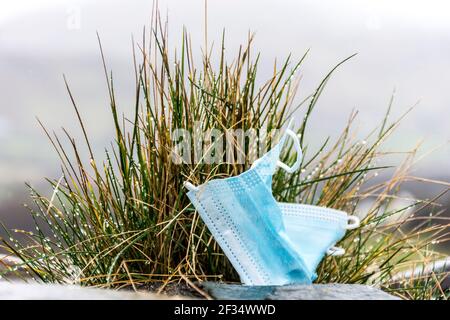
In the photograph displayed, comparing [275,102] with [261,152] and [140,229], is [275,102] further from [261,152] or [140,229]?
[140,229]

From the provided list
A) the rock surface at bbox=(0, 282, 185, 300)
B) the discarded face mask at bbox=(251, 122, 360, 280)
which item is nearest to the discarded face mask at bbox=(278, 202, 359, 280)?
the discarded face mask at bbox=(251, 122, 360, 280)

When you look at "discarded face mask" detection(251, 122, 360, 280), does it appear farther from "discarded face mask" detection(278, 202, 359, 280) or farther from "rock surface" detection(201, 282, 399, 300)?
"rock surface" detection(201, 282, 399, 300)

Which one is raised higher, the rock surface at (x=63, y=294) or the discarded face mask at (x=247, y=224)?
the discarded face mask at (x=247, y=224)

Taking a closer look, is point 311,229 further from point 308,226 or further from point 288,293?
point 288,293

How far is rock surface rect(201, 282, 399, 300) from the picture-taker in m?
1.43

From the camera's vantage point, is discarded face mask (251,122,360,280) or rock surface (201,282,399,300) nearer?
rock surface (201,282,399,300)

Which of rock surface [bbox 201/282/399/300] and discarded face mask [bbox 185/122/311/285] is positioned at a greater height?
discarded face mask [bbox 185/122/311/285]

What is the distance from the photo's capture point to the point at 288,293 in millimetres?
1443

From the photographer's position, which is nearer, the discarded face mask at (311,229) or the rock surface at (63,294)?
the rock surface at (63,294)

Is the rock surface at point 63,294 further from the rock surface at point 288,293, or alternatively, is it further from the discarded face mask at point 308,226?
the discarded face mask at point 308,226

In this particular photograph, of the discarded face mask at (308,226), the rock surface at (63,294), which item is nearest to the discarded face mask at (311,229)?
the discarded face mask at (308,226)

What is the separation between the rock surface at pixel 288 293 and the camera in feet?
4.68

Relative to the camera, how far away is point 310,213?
169 centimetres
